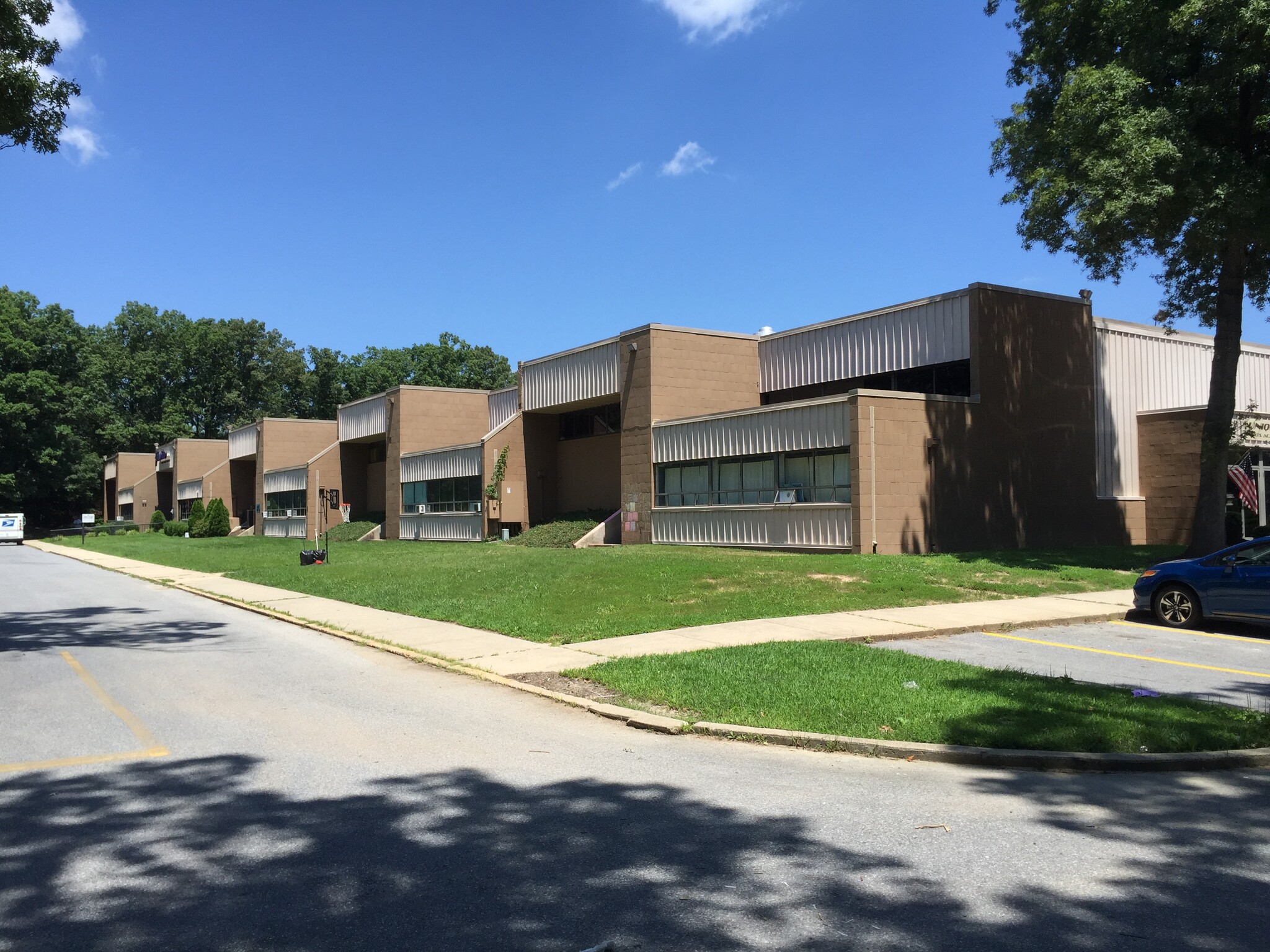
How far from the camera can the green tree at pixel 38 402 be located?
7256 cm

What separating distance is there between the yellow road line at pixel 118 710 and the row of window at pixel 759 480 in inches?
751

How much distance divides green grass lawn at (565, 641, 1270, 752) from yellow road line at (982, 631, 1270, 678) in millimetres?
2781

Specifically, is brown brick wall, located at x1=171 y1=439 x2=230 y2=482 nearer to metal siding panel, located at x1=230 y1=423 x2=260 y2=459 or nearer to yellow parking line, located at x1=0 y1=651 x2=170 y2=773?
metal siding panel, located at x1=230 y1=423 x2=260 y2=459

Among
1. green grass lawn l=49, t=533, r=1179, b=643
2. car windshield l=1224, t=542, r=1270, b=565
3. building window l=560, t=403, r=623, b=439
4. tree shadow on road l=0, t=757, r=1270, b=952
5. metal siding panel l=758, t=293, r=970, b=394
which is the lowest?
tree shadow on road l=0, t=757, r=1270, b=952

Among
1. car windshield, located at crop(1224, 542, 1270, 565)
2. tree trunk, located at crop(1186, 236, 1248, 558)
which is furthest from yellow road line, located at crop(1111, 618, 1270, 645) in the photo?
tree trunk, located at crop(1186, 236, 1248, 558)

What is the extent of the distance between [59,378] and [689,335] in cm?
6437

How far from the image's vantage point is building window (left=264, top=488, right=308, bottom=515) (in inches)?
2226

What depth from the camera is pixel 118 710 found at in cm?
911

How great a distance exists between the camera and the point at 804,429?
89.4 ft

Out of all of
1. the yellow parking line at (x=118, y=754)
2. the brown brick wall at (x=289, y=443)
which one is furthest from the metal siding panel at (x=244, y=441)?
the yellow parking line at (x=118, y=754)

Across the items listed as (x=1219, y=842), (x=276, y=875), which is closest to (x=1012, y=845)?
(x=1219, y=842)

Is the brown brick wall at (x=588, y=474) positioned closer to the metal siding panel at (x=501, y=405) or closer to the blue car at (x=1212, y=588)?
the metal siding panel at (x=501, y=405)

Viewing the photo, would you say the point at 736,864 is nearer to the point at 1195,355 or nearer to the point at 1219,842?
the point at 1219,842

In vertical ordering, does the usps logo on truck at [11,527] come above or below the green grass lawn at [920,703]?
above
